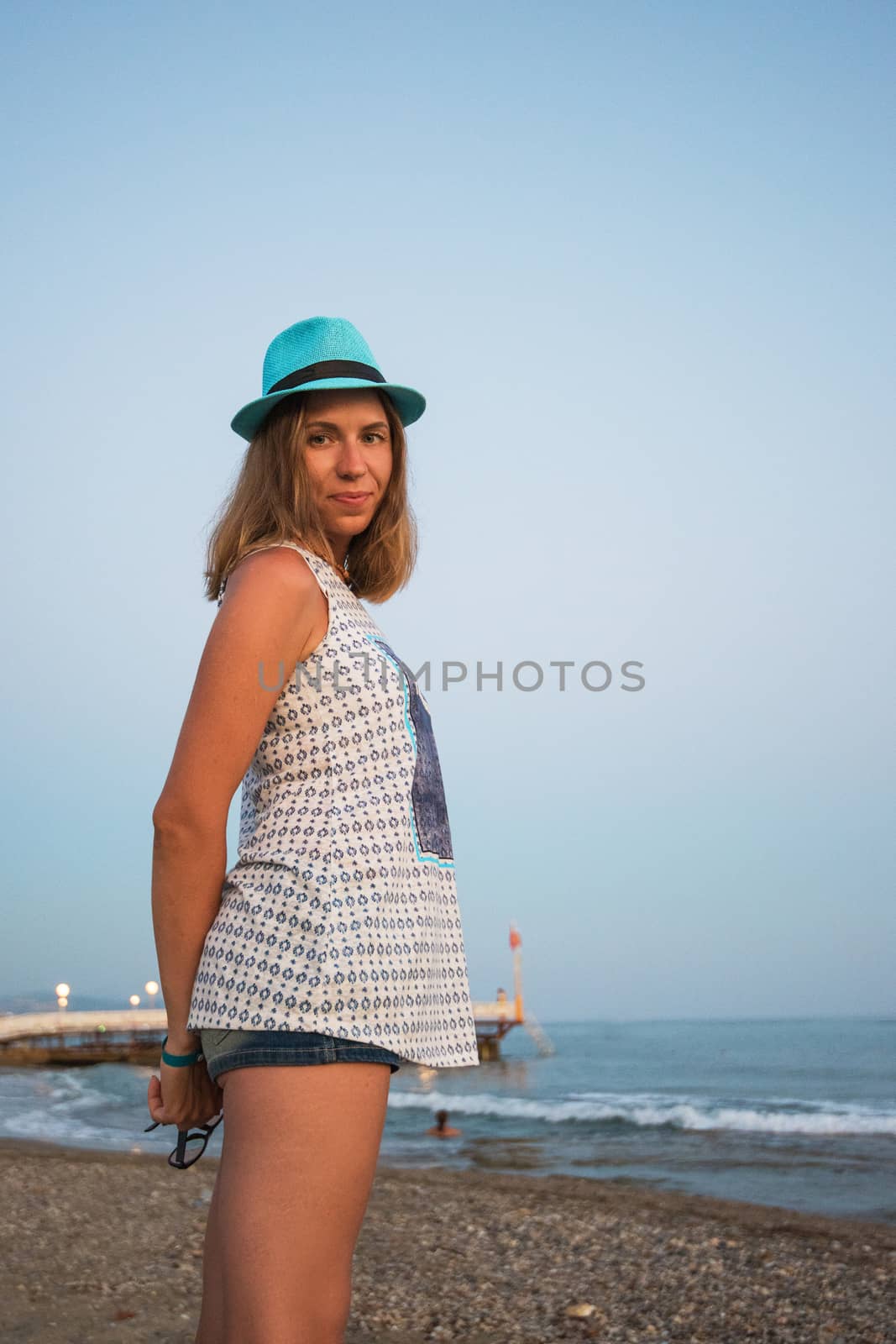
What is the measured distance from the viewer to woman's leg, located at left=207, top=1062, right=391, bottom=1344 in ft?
4.39

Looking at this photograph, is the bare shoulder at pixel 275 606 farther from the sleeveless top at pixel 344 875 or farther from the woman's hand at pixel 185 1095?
the woman's hand at pixel 185 1095

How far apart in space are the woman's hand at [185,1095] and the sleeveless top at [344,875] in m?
0.13

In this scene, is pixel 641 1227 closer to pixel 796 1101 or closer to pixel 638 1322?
pixel 638 1322

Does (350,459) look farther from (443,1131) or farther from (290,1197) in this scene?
(443,1131)

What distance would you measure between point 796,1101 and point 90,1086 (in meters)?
12.5

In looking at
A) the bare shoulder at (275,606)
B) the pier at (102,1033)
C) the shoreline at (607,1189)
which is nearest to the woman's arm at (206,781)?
the bare shoulder at (275,606)

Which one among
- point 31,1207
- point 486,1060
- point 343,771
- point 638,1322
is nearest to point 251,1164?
point 343,771

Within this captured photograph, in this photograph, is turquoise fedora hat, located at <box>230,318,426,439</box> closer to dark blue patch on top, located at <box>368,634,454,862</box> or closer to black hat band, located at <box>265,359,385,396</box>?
black hat band, located at <box>265,359,385,396</box>

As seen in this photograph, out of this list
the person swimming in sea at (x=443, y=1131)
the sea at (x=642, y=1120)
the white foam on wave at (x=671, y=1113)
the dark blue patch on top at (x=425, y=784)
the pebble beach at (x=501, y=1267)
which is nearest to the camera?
the dark blue patch on top at (x=425, y=784)

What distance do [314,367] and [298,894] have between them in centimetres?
93

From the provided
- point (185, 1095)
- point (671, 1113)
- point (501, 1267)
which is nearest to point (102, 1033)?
point (671, 1113)

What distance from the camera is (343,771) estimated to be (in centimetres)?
160

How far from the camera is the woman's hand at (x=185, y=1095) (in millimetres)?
1574

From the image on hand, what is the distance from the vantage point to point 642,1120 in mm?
13562
